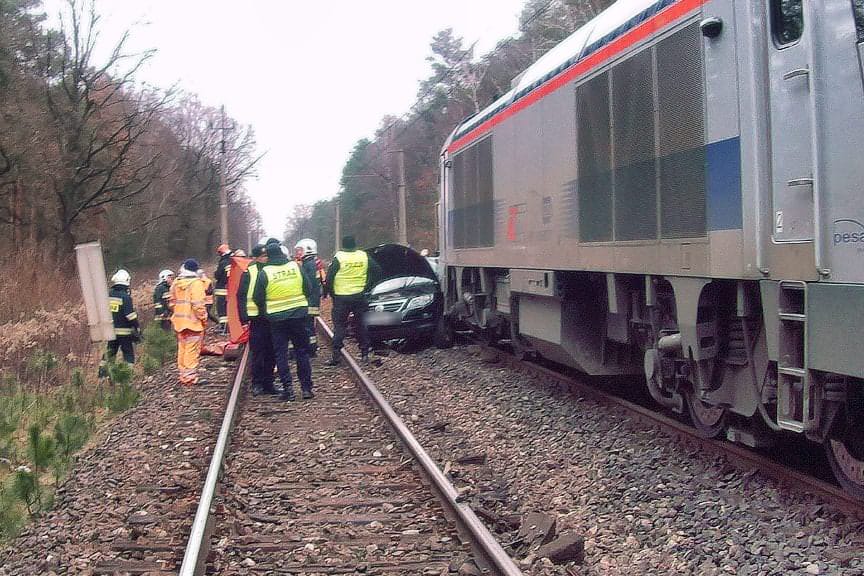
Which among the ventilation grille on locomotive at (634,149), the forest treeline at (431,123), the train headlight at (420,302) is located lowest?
the train headlight at (420,302)

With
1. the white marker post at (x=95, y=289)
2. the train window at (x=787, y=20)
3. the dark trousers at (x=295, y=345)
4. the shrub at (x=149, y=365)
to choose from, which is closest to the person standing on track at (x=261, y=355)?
the dark trousers at (x=295, y=345)

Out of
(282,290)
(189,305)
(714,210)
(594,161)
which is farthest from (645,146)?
(189,305)

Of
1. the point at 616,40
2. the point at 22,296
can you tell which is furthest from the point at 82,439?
the point at 22,296

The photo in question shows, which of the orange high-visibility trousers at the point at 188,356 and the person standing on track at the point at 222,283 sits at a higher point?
the person standing on track at the point at 222,283

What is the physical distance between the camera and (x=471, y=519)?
5.45 metres

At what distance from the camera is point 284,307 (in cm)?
1091

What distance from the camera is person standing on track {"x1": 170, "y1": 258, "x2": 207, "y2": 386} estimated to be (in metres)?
12.3

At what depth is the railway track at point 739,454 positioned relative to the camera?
17.7ft

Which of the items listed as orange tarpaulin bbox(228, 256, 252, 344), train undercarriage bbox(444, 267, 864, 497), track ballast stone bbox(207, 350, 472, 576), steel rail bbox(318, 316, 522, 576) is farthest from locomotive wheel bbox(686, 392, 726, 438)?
orange tarpaulin bbox(228, 256, 252, 344)

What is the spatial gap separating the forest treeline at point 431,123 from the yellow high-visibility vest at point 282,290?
1959 centimetres

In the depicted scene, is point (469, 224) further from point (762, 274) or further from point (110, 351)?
point (762, 274)

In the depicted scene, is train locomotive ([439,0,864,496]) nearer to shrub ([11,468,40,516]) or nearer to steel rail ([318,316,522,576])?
steel rail ([318,316,522,576])

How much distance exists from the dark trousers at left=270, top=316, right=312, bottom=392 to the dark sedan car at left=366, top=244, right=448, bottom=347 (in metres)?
3.78

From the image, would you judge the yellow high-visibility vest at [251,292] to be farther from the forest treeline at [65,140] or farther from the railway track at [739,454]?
the forest treeline at [65,140]
